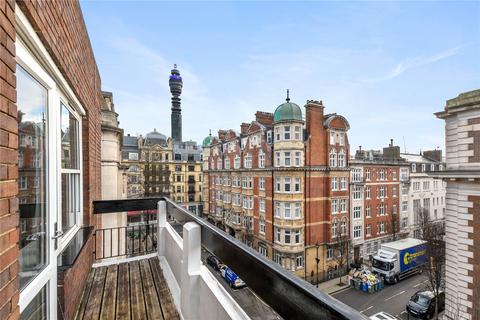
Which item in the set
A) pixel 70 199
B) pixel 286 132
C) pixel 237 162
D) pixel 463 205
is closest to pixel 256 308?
pixel 70 199

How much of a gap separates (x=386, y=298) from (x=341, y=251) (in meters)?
4.17

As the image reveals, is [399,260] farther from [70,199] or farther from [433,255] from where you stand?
[70,199]

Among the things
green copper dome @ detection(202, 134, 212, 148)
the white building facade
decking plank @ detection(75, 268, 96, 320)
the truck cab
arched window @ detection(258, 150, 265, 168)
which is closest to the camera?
decking plank @ detection(75, 268, 96, 320)

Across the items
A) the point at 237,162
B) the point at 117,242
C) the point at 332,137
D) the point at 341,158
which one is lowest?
the point at 117,242

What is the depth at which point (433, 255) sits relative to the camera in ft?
52.4

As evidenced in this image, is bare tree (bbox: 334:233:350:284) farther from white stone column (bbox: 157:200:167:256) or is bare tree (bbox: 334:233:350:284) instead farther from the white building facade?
white stone column (bbox: 157:200:167:256)

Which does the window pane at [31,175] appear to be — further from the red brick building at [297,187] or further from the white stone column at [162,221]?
the red brick building at [297,187]

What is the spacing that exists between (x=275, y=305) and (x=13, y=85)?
171 cm

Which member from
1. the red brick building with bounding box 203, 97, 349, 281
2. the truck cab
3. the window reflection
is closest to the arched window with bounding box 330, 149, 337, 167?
the red brick building with bounding box 203, 97, 349, 281

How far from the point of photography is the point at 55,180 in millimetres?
2104

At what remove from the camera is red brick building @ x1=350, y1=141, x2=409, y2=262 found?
66.1 feet

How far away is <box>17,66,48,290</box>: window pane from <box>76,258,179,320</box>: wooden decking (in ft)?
4.28

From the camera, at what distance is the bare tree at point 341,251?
18438 millimetres

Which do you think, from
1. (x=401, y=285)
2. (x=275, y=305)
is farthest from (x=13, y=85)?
(x=401, y=285)
